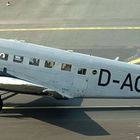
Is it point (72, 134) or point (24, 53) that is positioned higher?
point (24, 53)

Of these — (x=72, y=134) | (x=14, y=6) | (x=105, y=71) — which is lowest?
(x=72, y=134)

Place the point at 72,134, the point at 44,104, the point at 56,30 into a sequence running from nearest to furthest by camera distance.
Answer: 1. the point at 72,134
2. the point at 44,104
3. the point at 56,30

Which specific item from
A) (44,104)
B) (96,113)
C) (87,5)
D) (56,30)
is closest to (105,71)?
(96,113)

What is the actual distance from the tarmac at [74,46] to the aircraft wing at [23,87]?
41.0 inches

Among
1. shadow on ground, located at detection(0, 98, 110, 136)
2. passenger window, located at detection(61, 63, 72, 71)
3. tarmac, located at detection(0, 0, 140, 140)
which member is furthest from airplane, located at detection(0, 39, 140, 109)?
tarmac, located at detection(0, 0, 140, 140)

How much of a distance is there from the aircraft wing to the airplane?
2.26 ft

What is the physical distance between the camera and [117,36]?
33906mm

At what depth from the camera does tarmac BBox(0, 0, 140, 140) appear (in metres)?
18.3

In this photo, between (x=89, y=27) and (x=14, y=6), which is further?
(x=14, y=6)

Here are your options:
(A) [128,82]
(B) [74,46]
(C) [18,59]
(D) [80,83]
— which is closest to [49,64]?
(C) [18,59]

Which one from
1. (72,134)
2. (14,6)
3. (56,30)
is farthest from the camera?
(14,6)

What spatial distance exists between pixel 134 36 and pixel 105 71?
1429 cm

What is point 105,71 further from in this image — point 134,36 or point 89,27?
point 89,27

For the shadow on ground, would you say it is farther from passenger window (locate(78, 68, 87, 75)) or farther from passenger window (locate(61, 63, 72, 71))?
passenger window (locate(61, 63, 72, 71))
